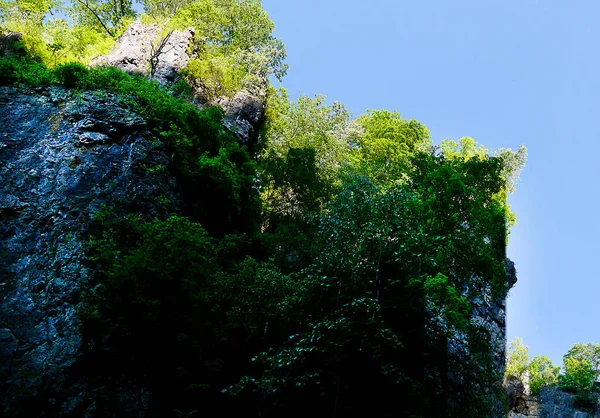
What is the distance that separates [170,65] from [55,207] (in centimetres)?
1389

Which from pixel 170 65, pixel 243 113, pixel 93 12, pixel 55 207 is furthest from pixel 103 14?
pixel 55 207

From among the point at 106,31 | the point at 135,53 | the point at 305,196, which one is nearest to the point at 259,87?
the point at 135,53

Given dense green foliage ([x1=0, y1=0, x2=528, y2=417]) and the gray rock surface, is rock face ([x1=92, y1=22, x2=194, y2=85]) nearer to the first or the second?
dense green foliage ([x1=0, y1=0, x2=528, y2=417])

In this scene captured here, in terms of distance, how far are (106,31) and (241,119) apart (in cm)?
1590

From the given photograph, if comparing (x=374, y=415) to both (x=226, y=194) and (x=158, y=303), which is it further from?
(x=226, y=194)

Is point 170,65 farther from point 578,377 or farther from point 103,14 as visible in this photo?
point 578,377

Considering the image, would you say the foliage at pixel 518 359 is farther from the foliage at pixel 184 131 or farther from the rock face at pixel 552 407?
the foliage at pixel 184 131

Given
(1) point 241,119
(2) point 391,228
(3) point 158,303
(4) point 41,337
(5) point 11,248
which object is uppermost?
(1) point 241,119

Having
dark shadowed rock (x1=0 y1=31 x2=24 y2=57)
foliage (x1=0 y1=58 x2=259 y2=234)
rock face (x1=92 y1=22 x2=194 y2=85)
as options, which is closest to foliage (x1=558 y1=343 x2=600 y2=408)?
foliage (x1=0 y1=58 x2=259 y2=234)

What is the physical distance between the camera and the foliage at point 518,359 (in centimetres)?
4578

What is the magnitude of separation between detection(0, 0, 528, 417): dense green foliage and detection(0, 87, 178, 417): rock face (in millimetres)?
518

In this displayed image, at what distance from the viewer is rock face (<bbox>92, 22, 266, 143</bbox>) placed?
931 inches

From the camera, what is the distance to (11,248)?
12.0 metres

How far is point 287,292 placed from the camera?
12.8 metres
